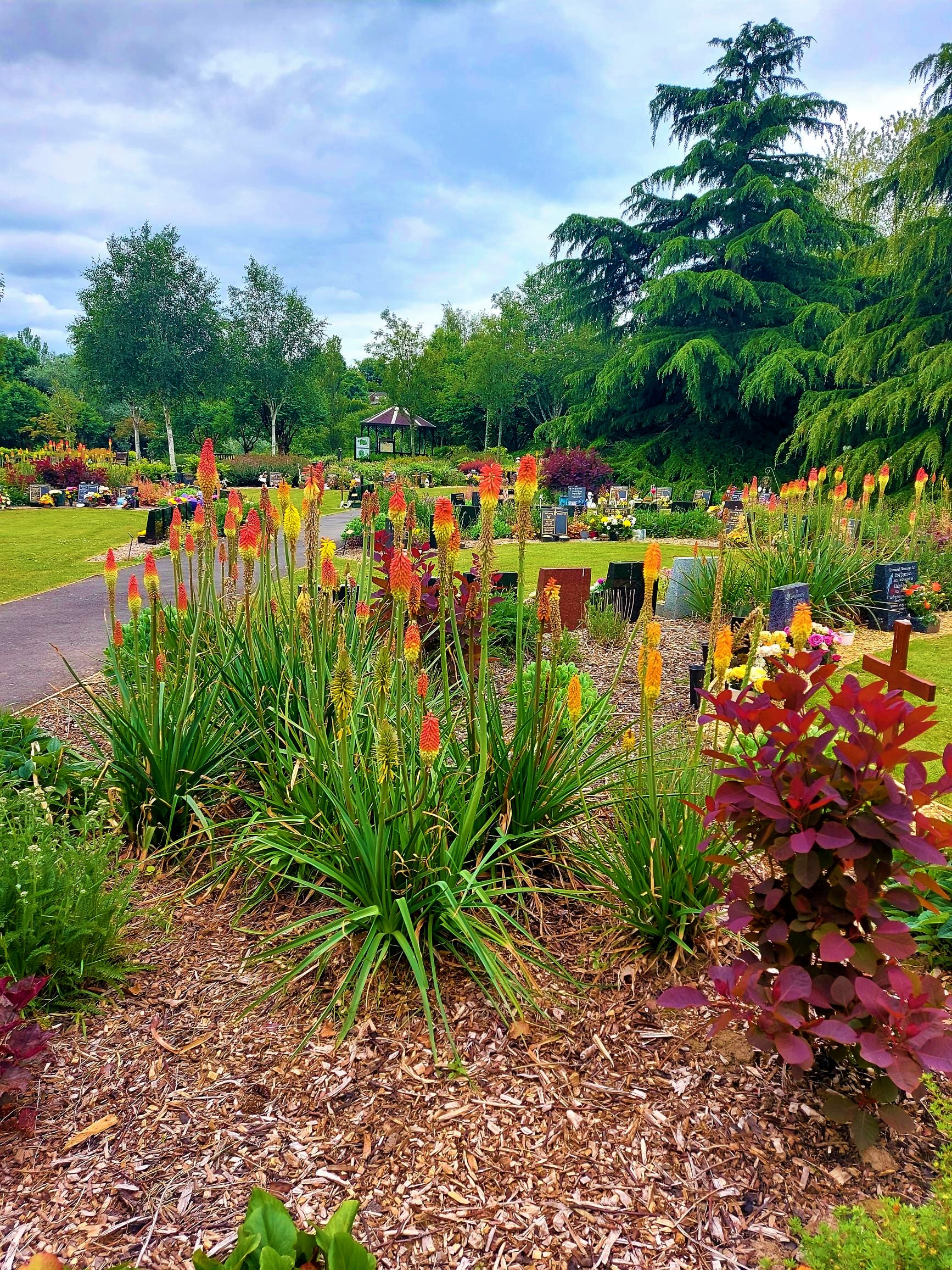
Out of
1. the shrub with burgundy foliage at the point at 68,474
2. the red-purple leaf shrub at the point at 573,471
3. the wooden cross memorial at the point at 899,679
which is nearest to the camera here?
the wooden cross memorial at the point at 899,679

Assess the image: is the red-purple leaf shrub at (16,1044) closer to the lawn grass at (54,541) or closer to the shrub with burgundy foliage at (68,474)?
the lawn grass at (54,541)

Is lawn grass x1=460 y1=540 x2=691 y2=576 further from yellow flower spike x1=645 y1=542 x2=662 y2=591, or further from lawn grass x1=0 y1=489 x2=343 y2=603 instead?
yellow flower spike x1=645 y1=542 x2=662 y2=591

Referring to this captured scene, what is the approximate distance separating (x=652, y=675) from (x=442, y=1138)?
1325 mm

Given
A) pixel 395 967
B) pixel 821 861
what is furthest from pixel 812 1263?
pixel 395 967

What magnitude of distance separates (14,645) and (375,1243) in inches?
256

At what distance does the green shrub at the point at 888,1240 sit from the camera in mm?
1290

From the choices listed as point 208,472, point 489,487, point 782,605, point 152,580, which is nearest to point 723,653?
point 489,487

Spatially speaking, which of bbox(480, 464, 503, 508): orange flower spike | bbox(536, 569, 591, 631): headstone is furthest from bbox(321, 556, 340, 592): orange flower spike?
bbox(536, 569, 591, 631): headstone

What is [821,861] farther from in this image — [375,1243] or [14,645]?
[14,645]

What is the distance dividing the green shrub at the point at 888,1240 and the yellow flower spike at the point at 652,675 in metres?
1.22

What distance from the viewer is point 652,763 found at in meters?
2.27

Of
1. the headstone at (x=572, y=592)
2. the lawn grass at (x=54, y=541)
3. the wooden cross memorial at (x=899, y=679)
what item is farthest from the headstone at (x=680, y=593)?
the lawn grass at (x=54, y=541)

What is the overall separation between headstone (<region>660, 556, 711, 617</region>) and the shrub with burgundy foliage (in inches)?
872

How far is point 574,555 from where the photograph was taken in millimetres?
13719
